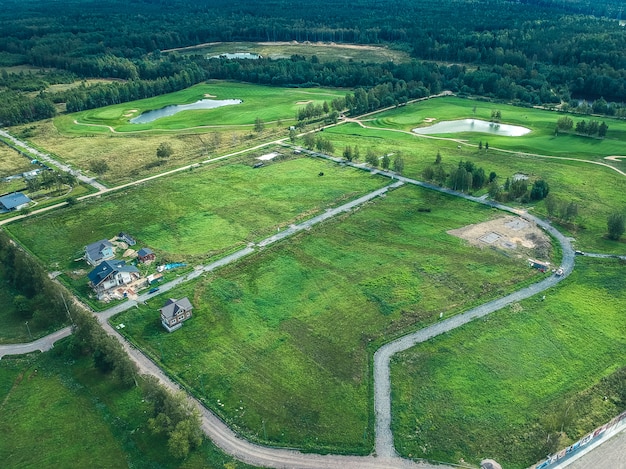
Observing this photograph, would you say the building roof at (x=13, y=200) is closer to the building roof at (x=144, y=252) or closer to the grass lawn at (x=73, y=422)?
the building roof at (x=144, y=252)

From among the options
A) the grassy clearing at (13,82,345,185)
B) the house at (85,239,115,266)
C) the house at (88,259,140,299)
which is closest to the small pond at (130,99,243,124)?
the grassy clearing at (13,82,345,185)

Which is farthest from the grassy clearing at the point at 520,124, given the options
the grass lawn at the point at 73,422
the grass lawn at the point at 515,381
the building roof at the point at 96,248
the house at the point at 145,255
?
the grass lawn at the point at 73,422

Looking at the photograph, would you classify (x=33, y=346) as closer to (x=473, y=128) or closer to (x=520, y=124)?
(x=473, y=128)

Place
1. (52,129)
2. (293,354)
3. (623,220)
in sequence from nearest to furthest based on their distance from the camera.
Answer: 1. (293,354)
2. (623,220)
3. (52,129)

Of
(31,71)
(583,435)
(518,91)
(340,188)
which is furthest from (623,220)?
(31,71)

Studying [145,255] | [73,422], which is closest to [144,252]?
[145,255]

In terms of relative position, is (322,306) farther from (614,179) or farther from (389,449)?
(614,179)

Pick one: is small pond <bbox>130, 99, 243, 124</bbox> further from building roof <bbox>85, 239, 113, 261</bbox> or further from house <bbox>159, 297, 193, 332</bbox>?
house <bbox>159, 297, 193, 332</bbox>
